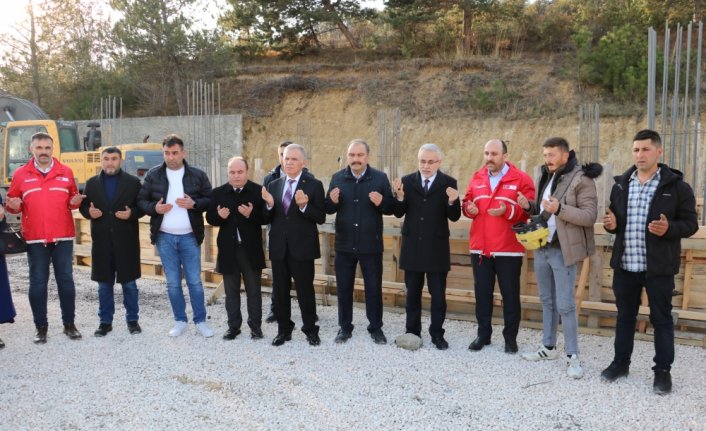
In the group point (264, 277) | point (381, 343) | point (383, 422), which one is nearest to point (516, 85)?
point (264, 277)

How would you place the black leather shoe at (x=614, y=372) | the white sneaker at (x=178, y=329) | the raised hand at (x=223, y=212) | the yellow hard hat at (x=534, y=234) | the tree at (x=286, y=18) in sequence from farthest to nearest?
the tree at (x=286, y=18), the white sneaker at (x=178, y=329), the raised hand at (x=223, y=212), the yellow hard hat at (x=534, y=234), the black leather shoe at (x=614, y=372)

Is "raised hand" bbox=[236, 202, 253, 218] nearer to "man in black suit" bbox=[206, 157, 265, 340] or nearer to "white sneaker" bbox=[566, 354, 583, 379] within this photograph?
"man in black suit" bbox=[206, 157, 265, 340]

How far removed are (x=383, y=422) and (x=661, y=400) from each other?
6.35ft

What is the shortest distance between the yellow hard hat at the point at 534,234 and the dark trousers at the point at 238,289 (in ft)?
7.99

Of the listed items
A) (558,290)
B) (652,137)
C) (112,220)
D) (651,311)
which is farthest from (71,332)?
(652,137)

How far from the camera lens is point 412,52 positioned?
72.2ft

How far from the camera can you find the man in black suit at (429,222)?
200 inches

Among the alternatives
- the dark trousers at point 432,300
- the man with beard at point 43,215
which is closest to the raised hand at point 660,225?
the dark trousers at point 432,300

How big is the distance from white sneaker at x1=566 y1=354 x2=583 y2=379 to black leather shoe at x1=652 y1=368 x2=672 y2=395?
51 centimetres

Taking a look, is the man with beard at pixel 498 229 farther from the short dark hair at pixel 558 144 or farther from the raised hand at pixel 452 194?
the short dark hair at pixel 558 144

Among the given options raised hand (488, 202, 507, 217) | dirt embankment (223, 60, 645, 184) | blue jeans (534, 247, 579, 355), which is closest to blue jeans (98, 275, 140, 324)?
raised hand (488, 202, 507, 217)

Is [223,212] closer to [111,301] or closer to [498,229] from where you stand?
[111,301]

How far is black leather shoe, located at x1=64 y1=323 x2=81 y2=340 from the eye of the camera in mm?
5559

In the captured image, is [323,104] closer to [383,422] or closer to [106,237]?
[106,237]
